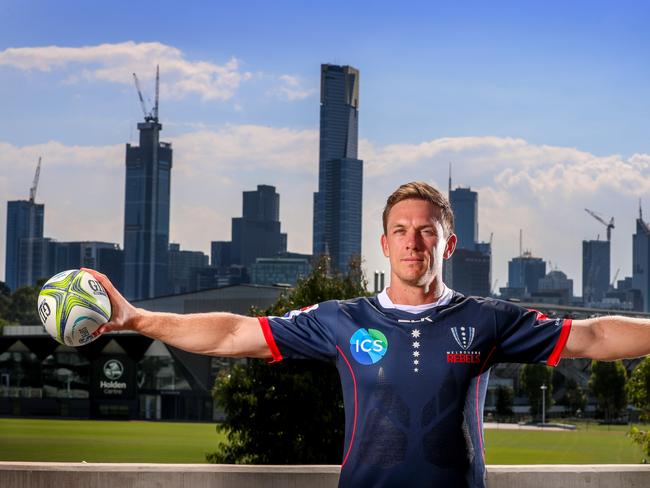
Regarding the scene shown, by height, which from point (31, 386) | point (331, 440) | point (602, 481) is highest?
point (602, 481)

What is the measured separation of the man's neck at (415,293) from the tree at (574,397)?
102115mm

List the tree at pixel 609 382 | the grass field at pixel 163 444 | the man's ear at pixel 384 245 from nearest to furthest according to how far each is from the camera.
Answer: the man's ear at pixel 384 245, the grass field at pixel 163 444, the tree at pixel 609 382

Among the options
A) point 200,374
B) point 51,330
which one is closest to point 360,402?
point 51,330

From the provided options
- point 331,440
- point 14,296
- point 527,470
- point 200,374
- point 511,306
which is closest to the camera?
point 511,306

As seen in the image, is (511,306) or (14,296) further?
(14,296)

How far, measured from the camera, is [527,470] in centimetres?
689

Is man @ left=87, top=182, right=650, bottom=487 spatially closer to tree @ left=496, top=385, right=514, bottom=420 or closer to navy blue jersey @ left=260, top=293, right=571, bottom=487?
navy blue jersey @ left=260, top=293, right=571, bottom=487

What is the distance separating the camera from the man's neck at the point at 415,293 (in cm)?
433

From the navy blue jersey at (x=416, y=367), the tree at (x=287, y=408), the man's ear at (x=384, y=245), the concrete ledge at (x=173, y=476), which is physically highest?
the man's ear at (x=384, y=245)

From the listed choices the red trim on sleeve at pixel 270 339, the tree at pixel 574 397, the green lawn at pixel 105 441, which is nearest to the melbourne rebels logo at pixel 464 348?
the red trim on sleeve at pixel 270 339

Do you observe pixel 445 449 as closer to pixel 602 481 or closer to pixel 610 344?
pixel 610 344

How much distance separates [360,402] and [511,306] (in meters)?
0.79

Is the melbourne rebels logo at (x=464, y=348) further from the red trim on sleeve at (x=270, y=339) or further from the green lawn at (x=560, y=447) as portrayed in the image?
the green lawn at (x=560, y=447)

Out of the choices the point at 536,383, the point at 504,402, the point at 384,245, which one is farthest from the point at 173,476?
the point at 504,402
